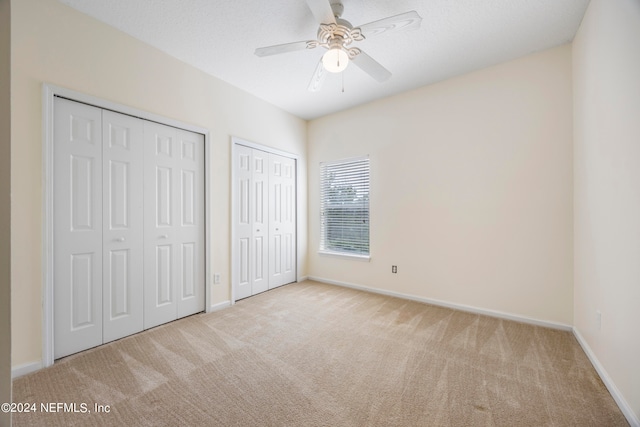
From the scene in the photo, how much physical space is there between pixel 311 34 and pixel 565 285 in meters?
3.47

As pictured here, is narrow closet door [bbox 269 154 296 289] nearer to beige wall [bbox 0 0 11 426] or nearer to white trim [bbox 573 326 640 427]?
beige wall [bbox 0 0 11 426]

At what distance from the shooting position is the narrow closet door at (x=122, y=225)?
241cm

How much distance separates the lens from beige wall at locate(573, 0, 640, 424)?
1.52 metres

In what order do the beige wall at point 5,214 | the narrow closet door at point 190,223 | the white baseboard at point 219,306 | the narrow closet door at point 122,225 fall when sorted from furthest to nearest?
the white baseboard at point 219,306
the narrow closet door at point 190,223
the narrow closet door at point 122,225
the beige wall at point 5,214

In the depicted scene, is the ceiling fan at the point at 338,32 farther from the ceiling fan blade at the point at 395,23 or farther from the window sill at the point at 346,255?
the window sill at the point at 346,255

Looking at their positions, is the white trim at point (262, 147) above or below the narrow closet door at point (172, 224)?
above

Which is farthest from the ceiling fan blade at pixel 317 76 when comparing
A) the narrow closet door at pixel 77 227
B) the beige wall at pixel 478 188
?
the narrow closet door at pixel 77 227

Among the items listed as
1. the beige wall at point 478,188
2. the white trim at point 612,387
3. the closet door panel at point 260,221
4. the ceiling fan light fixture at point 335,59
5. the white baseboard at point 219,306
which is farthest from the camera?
the closet door panel at point 260,221

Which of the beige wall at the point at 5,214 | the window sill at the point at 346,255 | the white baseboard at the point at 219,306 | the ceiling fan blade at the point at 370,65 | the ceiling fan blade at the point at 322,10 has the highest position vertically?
the ceiling fan blade at the point at 322,10

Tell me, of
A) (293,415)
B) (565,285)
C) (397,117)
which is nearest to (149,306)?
(293,415)

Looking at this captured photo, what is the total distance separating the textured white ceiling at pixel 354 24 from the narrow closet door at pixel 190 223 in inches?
37.2

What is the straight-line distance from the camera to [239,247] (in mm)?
3584

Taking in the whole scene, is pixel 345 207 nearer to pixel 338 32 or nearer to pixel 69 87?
pixel 338 32

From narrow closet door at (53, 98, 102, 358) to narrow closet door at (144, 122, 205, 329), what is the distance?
0.40 metres
